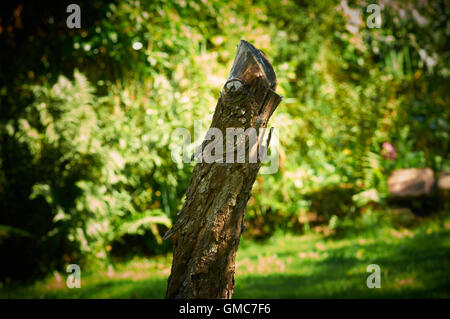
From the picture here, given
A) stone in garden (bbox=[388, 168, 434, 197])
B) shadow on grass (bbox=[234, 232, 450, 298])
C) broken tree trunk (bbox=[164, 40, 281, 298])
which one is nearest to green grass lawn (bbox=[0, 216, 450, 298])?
shadow on grass (bbox=[234, 232, 450, 298])

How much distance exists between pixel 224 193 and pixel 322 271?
7.66 ft

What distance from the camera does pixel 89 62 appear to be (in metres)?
5.04

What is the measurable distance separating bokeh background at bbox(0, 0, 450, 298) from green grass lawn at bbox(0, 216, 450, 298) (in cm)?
3

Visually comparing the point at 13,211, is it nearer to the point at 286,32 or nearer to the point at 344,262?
the point at 344,262

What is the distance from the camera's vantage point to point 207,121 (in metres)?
4.46

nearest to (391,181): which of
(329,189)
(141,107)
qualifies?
(329,189)

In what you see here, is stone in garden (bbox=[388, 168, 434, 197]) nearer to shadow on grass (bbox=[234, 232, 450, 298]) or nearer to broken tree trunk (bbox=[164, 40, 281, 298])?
shadow on grass (bbox=[234, 232, 450, 298])

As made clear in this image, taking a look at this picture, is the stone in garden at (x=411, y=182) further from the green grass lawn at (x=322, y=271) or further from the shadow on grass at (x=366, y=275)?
the shadow on grass at (x=366, y=275)

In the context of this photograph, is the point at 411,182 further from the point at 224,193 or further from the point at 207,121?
the point at 224,193

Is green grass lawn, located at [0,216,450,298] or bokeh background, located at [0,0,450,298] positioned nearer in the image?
green grass lawn, located at [0,216,450,298]

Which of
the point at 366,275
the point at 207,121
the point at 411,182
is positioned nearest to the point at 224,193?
the point at 366,275

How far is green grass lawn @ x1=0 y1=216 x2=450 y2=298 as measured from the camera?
284 cm

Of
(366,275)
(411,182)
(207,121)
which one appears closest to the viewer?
(366,275)

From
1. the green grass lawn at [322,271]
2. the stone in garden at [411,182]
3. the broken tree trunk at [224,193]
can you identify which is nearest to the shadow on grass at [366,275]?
the green grass lawn at [322,271]
